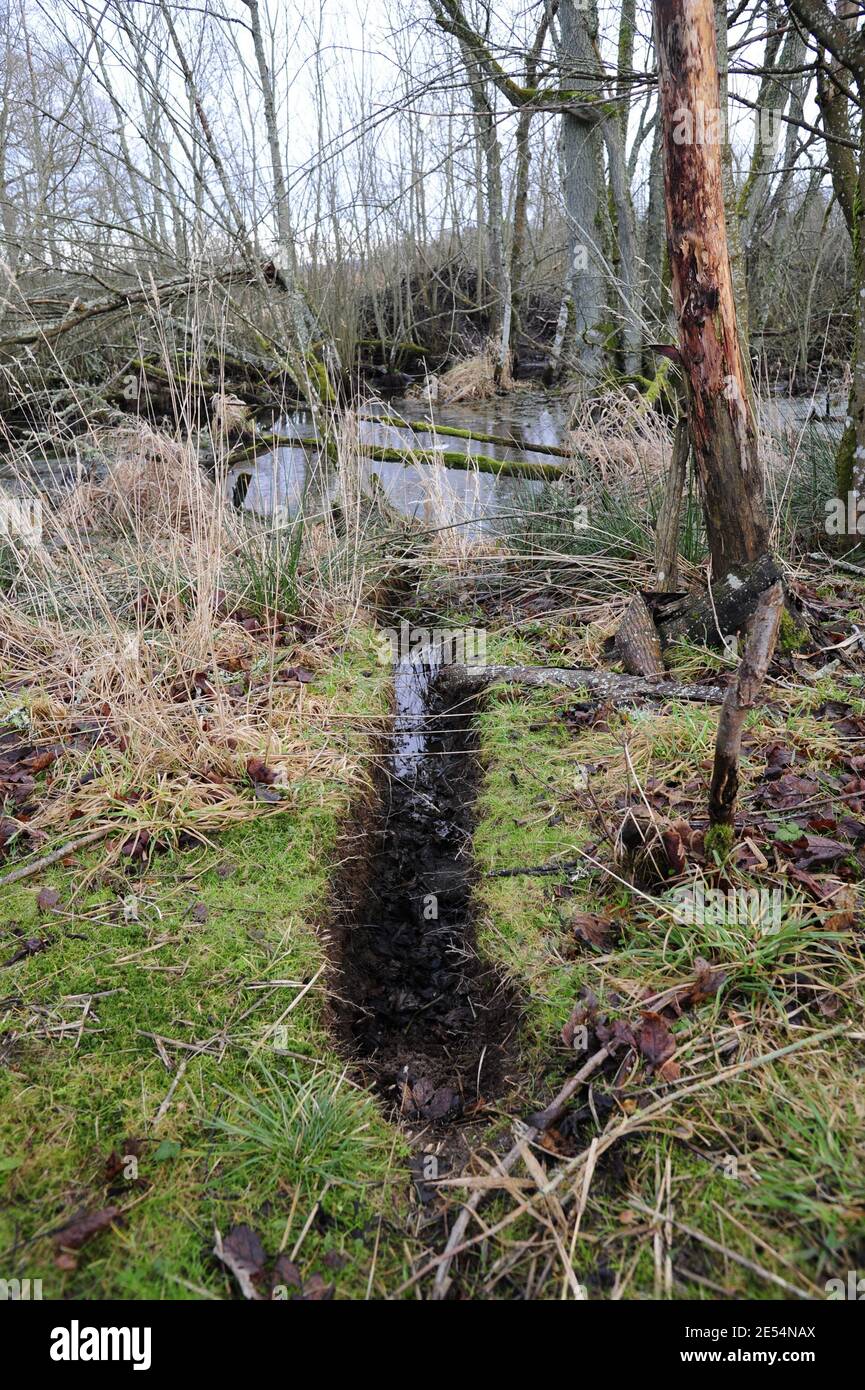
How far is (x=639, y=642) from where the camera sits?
3.65 meters

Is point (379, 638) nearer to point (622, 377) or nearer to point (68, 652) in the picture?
point (68, 652)

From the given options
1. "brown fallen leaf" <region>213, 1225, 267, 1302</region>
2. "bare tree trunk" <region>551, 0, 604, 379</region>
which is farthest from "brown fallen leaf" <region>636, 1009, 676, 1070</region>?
"bare tree trunk" <region>551, 0, 604, 379</region>

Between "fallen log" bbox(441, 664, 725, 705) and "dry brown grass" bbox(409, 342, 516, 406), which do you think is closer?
"fallen log" bbox(441, 664, 725, 705)

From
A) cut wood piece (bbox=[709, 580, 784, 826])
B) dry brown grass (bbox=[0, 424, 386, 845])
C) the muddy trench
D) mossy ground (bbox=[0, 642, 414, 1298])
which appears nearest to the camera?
mossy ground (bbox=[0, 642, 414, 1298])

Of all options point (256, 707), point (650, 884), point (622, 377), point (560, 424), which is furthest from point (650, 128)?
point (650, 884)

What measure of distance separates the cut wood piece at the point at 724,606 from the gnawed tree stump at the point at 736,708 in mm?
1231

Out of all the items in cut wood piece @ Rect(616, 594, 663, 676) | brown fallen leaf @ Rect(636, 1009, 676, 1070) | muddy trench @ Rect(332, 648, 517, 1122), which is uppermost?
cut wood piece @ Rect(616, 594, 663, 676)

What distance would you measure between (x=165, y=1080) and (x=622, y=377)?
662cm

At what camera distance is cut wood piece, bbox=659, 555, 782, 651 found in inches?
132

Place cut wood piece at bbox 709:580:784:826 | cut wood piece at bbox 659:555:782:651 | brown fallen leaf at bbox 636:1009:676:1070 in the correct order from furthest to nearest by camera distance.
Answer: cut wood piece at bbox 659:555:782:651 < cut wood piece at bbox 709:580:784:826 < brown fallen leaf at bbox 636:1009:676:1070

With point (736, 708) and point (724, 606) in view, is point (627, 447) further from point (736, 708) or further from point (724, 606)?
point (736, 708)

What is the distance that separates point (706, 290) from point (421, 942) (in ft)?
8.95

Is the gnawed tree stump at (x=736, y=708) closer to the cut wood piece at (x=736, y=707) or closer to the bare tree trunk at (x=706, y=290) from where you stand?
the cut wood piece at (x=736, y=707)

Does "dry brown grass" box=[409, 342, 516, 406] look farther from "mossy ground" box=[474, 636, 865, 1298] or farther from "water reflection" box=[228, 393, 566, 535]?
"mossy ground" box=[474, 636, 865, 1298]
